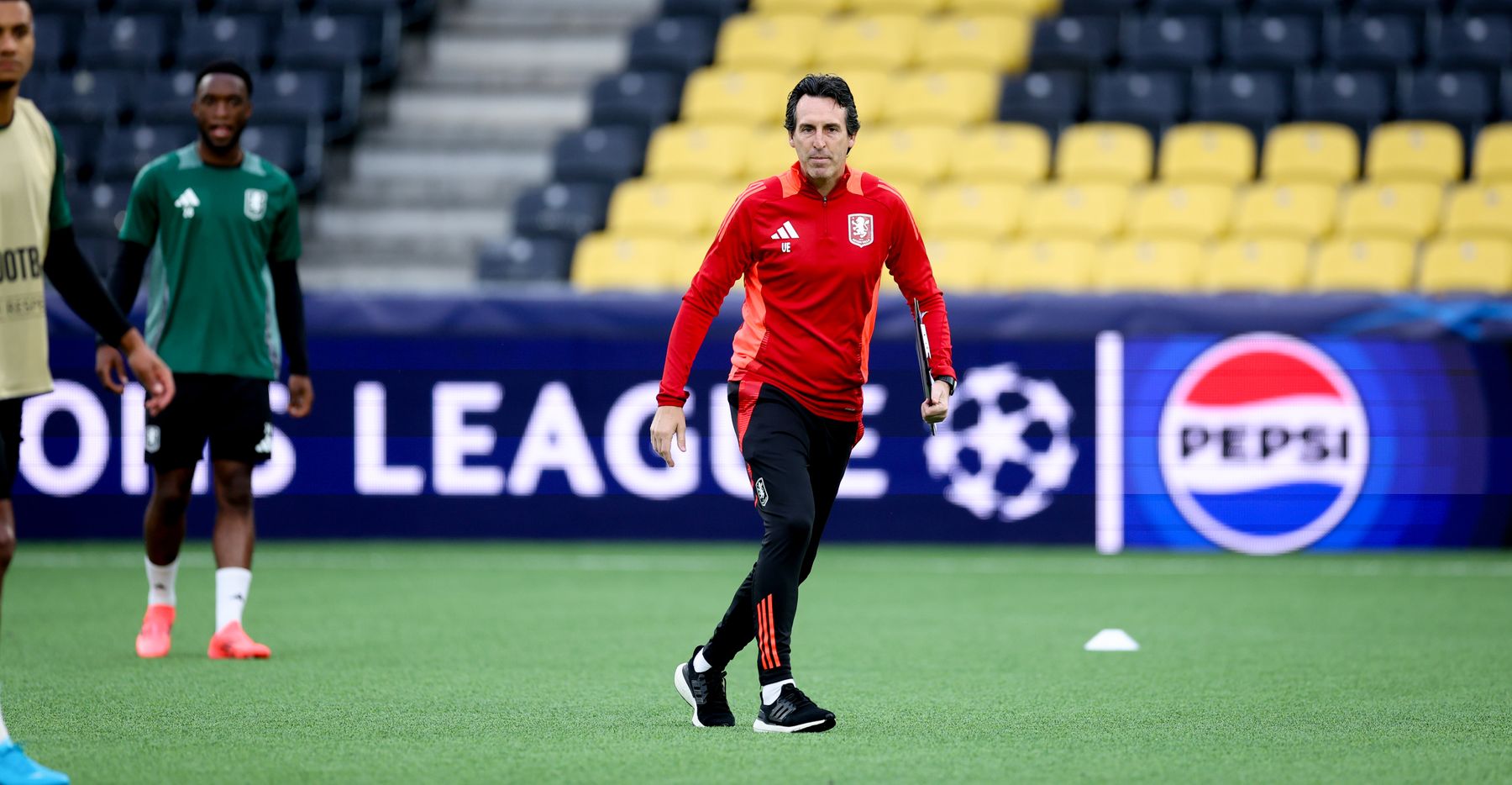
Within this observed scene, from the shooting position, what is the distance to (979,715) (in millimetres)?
5730

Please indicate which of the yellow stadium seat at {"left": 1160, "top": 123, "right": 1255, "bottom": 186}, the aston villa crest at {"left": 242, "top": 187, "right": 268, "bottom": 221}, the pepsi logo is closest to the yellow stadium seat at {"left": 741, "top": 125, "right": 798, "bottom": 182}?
the yellow stadium seat at {"left": 1160, "top": 123, "right": 1255, "bottom": 186}

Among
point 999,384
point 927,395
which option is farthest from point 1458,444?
point 927,395

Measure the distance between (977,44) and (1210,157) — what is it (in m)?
2.53

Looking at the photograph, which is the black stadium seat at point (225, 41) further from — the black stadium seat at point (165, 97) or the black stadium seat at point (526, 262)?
the black stadium seat at point (526, 262)

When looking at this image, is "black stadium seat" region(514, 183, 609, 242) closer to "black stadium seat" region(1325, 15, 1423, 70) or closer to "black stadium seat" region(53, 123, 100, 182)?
"black stadium seat" region(53, 123, 100, 182)

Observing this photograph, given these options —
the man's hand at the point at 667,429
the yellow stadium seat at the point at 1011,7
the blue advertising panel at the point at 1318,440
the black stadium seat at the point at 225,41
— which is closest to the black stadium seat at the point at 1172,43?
the yellow stadium seat at the point at 1011,7

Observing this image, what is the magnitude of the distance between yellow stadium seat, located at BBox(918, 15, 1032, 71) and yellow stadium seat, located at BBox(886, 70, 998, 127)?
0.38 metres

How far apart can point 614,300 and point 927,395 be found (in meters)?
6.42

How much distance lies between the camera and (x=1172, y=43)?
1558 cm

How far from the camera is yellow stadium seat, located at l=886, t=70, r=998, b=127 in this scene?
1527cm

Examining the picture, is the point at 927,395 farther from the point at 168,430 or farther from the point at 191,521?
the point at 191,521

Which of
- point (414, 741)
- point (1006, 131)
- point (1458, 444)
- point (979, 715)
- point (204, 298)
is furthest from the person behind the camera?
point (1006, 131)

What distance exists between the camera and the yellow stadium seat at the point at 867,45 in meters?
16.0

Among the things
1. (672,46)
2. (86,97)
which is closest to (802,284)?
(672,46)
